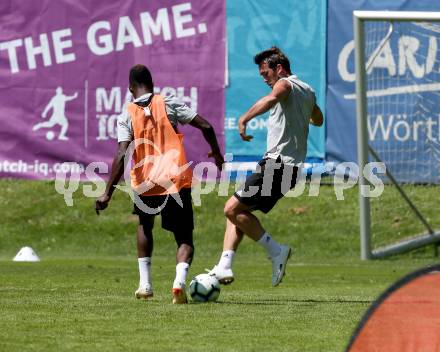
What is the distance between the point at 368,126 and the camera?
1812 cm

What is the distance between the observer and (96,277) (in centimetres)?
1431

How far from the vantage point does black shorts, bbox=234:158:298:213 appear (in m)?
11.9

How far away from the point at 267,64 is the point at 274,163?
90cm

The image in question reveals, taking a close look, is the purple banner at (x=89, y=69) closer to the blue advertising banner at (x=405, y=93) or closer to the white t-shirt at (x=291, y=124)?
the blue advertising banner at (x=405, y=93)

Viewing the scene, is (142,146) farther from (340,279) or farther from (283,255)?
(340,279)

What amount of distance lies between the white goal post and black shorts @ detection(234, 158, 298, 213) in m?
5.08

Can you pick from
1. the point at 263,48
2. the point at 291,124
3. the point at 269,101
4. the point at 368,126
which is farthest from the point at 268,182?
the point at 263,48

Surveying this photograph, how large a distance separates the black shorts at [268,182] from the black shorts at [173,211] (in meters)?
0.71

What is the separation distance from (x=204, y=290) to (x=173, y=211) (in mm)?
750

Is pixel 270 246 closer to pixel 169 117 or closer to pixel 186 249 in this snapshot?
pixel 186 249

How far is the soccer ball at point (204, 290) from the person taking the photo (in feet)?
36.8

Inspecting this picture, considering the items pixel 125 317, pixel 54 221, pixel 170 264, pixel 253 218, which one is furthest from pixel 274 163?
pixel 54 221

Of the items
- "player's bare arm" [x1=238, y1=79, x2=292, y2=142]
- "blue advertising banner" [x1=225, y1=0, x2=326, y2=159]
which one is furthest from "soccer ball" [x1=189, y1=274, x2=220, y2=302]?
"blue advertising banner" [x1=225, y1=0, x2=326, y2=159]

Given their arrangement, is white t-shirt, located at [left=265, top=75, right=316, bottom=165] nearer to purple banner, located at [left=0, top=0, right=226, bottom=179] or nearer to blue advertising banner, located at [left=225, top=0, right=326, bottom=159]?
blue advertising banner, located at [left=225, top=0, right=326, bottom=159]
